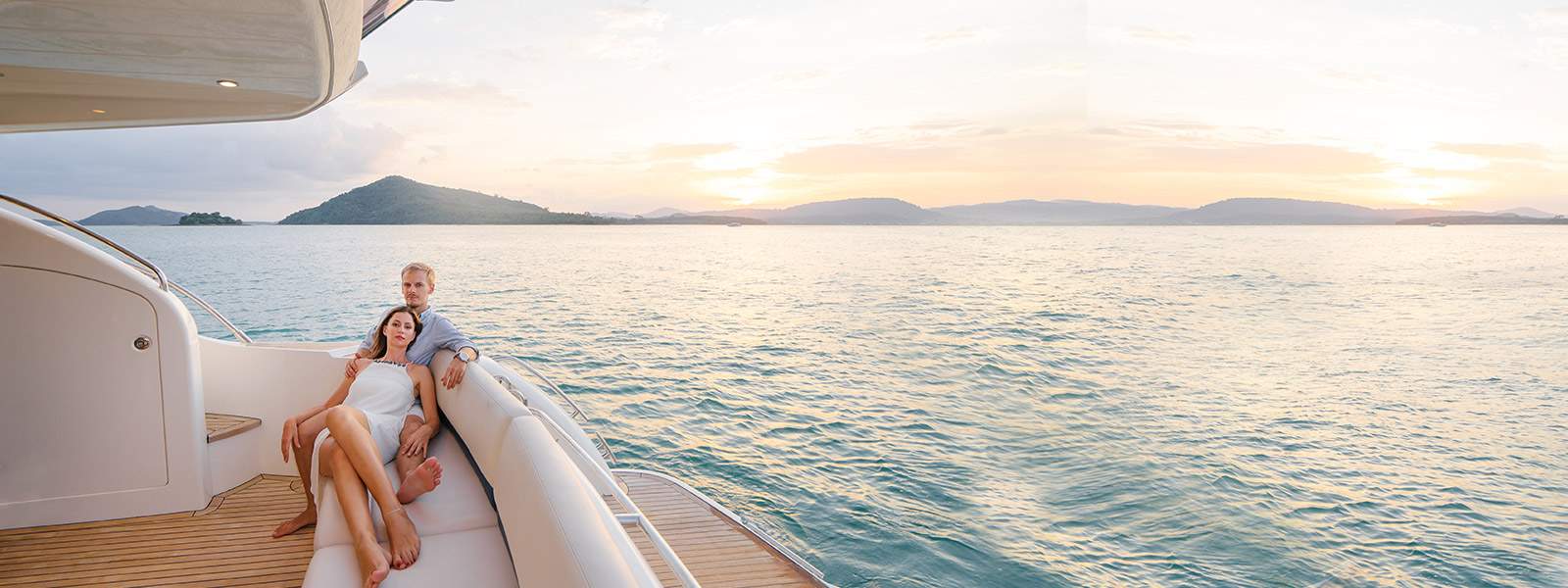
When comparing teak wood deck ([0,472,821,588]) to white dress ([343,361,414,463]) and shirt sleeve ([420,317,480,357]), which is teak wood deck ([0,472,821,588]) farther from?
shirt sleeve ([420,317,480,357])

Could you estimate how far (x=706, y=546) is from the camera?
311 centimetres

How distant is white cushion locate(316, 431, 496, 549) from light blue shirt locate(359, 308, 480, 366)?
0.52m

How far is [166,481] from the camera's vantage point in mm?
2971

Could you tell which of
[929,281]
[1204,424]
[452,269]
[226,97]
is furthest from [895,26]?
[226,97]

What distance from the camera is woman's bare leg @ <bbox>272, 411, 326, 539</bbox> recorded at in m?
2.69

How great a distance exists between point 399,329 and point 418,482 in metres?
0.77

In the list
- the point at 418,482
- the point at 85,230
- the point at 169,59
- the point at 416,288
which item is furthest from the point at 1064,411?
the point at 169,59

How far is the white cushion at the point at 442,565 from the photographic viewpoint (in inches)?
71.9

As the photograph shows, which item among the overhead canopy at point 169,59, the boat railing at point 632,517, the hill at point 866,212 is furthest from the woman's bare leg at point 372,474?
Result: the hill at point 866,212

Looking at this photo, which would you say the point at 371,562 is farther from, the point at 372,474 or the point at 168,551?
the point at 168,551

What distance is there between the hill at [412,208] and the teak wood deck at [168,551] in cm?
4838

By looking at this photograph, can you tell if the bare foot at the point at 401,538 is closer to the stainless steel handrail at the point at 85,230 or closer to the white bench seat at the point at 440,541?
the white bench seat at the point at 440,541

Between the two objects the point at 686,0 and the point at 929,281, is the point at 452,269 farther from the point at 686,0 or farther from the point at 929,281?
the point at 686,0

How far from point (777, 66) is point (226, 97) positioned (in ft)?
148
